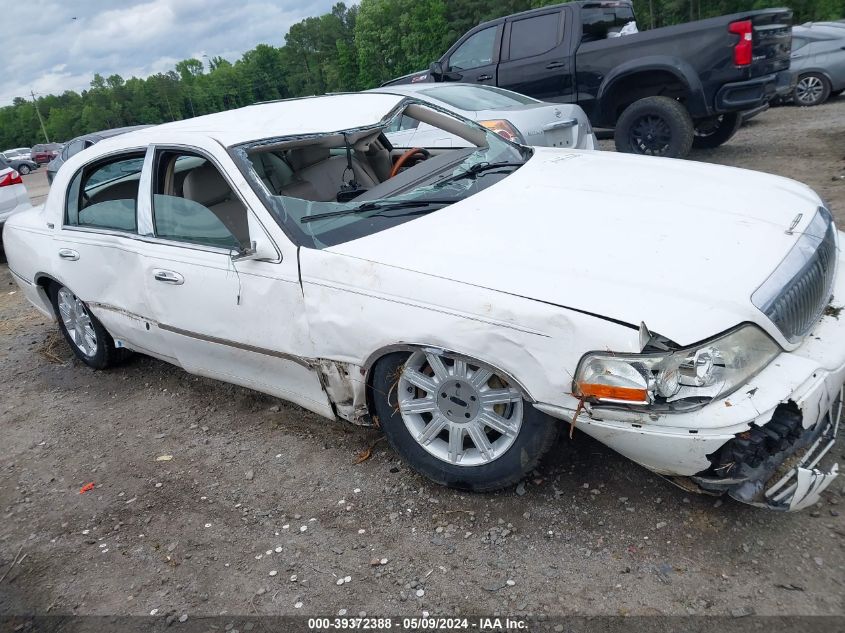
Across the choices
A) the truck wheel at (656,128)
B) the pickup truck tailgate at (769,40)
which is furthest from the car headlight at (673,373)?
the pickup truck tailgate at (769,40)

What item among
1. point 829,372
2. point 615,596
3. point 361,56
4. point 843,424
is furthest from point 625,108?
point 361,56

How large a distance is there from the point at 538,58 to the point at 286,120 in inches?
236

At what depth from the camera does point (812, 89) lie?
463 inches

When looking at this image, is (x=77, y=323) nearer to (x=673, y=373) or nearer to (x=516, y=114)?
(x=673, y=373)

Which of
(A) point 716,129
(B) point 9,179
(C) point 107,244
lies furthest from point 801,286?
(B) point 9,179

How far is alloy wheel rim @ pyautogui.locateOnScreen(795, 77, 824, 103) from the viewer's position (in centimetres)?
1166

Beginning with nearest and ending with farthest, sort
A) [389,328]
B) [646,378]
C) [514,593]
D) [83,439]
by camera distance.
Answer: [646,378]
[514,593]
[389,328]
[83,439]

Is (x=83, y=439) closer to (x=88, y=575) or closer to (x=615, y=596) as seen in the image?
(x=88, y=575)

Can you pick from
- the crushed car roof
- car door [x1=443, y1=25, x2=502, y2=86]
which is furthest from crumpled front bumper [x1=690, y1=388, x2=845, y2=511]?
car door [x1=443, y1=25, x2=502, y2=86]

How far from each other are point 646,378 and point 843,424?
4.47 ft

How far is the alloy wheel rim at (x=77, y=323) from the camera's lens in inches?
178

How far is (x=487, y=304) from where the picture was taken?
7.95ft

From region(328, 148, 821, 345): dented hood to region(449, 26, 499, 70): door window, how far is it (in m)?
6.25

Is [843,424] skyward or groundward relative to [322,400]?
groundward
